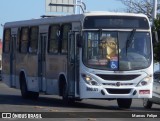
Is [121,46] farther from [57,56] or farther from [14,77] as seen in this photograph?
[14,77]

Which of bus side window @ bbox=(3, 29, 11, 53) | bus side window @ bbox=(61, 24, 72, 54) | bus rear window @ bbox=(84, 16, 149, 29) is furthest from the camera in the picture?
bus side window @ bbox=(3, 29, 11, 53)

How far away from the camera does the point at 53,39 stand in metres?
26.9

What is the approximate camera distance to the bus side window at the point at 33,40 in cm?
2872

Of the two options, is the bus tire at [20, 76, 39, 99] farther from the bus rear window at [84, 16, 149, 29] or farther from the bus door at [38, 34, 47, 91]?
the bus rear window at [84, 16, 149, 29]

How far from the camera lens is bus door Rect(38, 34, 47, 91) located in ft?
91.5

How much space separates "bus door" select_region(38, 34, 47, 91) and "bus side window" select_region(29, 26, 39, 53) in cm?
54

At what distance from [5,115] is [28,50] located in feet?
40.8

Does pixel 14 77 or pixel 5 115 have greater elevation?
pixel 5 115

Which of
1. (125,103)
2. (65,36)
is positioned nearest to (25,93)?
(65,36)

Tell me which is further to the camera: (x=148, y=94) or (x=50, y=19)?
(x=50, y=19)

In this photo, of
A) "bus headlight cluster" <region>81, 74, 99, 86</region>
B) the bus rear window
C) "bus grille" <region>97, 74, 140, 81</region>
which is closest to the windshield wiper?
the bus rear window

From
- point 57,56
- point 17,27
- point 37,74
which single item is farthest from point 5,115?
point 17,27

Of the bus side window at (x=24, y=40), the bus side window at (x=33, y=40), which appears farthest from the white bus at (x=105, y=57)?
the bus side window at (x=24, y=40)

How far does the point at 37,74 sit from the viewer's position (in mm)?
28703
